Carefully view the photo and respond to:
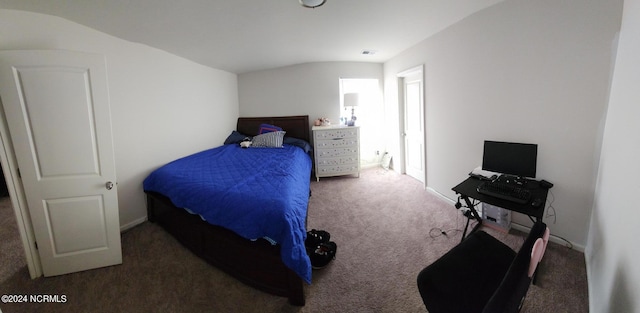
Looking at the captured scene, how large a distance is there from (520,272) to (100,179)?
2.96 m

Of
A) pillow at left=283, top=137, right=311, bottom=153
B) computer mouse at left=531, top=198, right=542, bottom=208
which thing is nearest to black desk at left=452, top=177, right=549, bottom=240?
computer mouse at left=531, top=198, right=542, bottom=208

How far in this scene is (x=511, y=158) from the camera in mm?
2078

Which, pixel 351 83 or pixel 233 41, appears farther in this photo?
pixel 351 83

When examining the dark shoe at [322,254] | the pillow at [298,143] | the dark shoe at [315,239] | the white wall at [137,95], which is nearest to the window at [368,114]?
the pillow at [298,143]

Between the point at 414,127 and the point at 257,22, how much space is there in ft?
9.72

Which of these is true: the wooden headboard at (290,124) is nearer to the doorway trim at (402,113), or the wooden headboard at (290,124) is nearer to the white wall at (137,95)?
the white wall at (137,95)

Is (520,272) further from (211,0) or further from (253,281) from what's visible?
(211,0)

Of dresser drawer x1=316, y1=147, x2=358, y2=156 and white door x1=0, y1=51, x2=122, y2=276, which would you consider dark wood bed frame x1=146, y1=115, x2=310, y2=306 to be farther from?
dresser drawer x1=316, y1=147, x2=358, y2=156

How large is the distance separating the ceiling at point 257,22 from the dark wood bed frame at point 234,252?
179 cm

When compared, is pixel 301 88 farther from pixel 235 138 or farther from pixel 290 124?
pixel 235 138

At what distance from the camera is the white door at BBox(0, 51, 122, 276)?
174 centimetres

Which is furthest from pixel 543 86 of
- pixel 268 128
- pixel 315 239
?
pixel 268 128

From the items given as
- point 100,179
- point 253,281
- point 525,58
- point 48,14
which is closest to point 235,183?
point 253,281

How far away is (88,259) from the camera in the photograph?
204 cm
